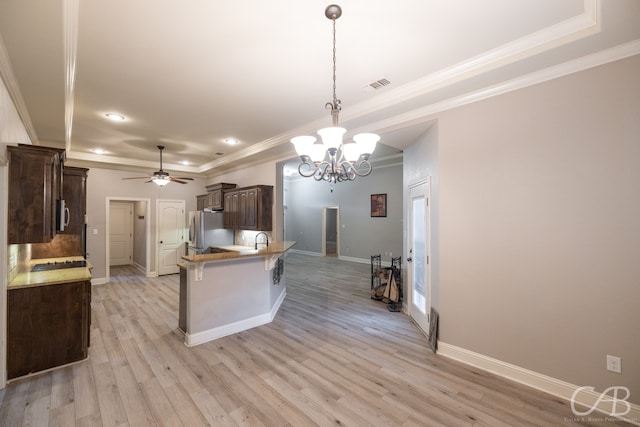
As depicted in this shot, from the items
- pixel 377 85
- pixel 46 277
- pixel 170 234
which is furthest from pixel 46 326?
→ pixel 170 234

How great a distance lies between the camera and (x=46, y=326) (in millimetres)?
2758

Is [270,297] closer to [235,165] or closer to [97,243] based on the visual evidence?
[235,165]

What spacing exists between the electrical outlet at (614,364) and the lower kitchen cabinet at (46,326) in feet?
16.1

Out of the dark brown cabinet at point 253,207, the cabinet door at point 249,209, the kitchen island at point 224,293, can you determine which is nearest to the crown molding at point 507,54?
the kitchen island at point 224,293

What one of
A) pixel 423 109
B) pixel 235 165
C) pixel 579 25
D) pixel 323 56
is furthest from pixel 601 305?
pixel 235 165

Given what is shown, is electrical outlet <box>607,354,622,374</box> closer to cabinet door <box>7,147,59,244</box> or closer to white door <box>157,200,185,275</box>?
cabinet door <box>7,147,59,244</box>

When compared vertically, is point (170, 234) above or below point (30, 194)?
below

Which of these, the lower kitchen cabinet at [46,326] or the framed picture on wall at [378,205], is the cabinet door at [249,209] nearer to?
the lower kitchen cabinet at [46,326]

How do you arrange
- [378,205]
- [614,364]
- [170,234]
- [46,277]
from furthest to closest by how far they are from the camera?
[378,205]
[170,234]
[46,277]
[614,364]

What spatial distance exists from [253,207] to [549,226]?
4.83m

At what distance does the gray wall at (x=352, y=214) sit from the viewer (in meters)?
8.23

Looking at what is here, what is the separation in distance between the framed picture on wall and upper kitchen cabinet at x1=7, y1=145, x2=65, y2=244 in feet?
24.2

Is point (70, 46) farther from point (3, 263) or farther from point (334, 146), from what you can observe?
point (334, 146)

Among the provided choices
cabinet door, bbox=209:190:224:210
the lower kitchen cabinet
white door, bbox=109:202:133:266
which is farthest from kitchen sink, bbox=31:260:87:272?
white door, bbox=109:202:133:266
